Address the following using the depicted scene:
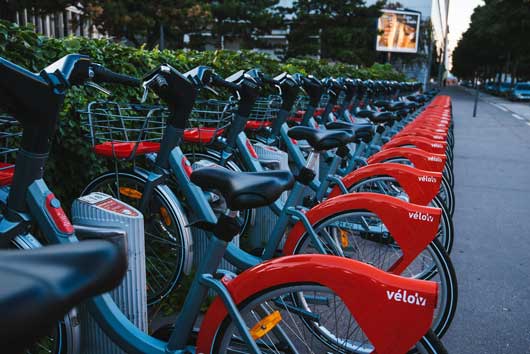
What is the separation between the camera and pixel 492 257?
14.4 ft

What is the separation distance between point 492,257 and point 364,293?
311cm

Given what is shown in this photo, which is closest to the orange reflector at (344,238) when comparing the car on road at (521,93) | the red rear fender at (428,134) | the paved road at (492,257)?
the paved road at (492,257)

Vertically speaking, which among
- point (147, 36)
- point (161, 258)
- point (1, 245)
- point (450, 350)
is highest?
point (147, 36)

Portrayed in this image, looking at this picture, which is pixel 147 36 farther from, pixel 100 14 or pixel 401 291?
pixel 401 291

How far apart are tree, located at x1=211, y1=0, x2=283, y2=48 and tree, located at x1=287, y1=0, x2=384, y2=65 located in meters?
1.64

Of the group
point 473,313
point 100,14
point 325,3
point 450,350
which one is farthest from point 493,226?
point 325,3

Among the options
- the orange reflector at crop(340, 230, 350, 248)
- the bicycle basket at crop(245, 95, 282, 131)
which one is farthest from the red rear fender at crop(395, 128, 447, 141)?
the orange reflector at crop(340, 230, 350, 248)

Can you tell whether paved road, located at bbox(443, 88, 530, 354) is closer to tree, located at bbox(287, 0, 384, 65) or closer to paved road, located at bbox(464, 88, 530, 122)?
paved road, located at bbox(464, 88, 530, 122)

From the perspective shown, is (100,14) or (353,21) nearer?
(100,14)

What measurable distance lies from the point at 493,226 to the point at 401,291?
160 inches

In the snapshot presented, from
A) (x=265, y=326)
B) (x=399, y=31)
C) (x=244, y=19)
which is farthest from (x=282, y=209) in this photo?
(x=399, y=31)

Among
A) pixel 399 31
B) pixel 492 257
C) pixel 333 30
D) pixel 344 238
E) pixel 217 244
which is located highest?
pixel 399 31

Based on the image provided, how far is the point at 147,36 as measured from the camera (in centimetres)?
3106

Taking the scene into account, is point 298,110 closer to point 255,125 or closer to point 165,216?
point 255,125
